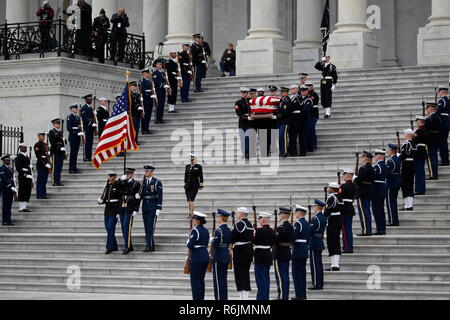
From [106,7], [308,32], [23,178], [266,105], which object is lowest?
[23,178]

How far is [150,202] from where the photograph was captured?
3225cm

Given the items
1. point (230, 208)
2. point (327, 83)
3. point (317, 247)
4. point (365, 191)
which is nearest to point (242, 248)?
point (317, 247)

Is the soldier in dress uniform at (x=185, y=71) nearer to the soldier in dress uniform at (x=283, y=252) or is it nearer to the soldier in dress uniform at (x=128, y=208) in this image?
the soldier in dress uniform at (x=128, y=208)

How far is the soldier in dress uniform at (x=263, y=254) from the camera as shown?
27188 millimetres

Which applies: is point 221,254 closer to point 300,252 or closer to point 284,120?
point 300,252

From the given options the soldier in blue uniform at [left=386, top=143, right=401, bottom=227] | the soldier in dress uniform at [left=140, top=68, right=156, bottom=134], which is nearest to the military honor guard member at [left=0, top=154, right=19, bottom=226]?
the soldier in dress uniform at [left=140, top=68, right=156, bottom=134]

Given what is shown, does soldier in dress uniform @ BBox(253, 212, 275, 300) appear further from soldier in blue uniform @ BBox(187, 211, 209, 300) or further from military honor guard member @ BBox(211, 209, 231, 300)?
soldier in blue uniform @ BBox(187, 211, 209, 300)

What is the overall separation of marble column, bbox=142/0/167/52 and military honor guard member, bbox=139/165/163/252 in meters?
17.3

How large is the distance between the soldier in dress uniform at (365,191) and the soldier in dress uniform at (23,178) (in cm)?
945

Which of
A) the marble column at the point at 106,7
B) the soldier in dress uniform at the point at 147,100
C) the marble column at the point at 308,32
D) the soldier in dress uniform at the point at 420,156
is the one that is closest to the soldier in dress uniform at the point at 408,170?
the soldier in dress uniform at the point at 420,156

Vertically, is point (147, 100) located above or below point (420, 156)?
above

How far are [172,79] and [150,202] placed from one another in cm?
962

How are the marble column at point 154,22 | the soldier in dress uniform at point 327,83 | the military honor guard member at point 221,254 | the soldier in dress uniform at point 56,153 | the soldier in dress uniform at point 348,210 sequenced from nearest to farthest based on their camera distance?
the military honor guard member at point 221,254, the soldier in dress uniform at point 348,210, the soldier in dress uniform at point 56,153, the soldier in dress uniform at point 327,83, the marble column at point 154,22
